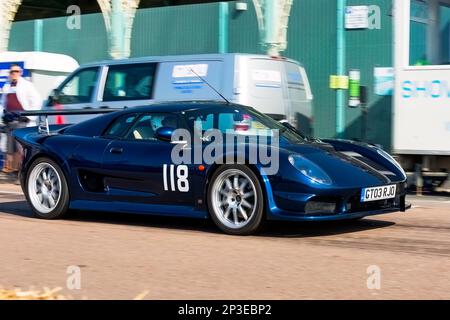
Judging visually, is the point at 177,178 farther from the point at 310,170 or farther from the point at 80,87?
the point at 80,87

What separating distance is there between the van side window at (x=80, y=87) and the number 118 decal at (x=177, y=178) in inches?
196

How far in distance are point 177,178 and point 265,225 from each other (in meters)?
1.11

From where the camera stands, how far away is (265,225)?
25.6 feet

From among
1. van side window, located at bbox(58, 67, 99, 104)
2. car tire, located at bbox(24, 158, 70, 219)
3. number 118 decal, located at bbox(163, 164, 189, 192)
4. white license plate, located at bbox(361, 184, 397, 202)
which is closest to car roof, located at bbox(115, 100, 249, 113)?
number 118 decal, located at bbox(163, 164, 189, 192)

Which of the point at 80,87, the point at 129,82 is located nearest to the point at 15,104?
the point at 80,87

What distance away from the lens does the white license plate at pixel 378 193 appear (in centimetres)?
699

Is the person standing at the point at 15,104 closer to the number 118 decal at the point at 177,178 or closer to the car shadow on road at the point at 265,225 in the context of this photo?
the car shadow on road at the point at 265,225

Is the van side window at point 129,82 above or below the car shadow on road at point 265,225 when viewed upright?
above

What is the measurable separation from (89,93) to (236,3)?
6194 millimetres

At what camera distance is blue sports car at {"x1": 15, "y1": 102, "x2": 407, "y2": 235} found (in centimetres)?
687

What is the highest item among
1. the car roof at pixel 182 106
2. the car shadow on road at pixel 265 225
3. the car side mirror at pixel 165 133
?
the car roof at pixel 182 106

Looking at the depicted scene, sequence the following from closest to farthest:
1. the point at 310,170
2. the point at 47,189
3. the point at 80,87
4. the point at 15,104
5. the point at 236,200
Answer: the point at 310,170 → the point at 236,200 → the point at 47,189 → the point at 80,87 → the point at 15,104

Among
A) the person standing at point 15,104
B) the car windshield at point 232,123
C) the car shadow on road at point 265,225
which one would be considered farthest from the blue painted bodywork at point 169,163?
the person standing at point 15,104
